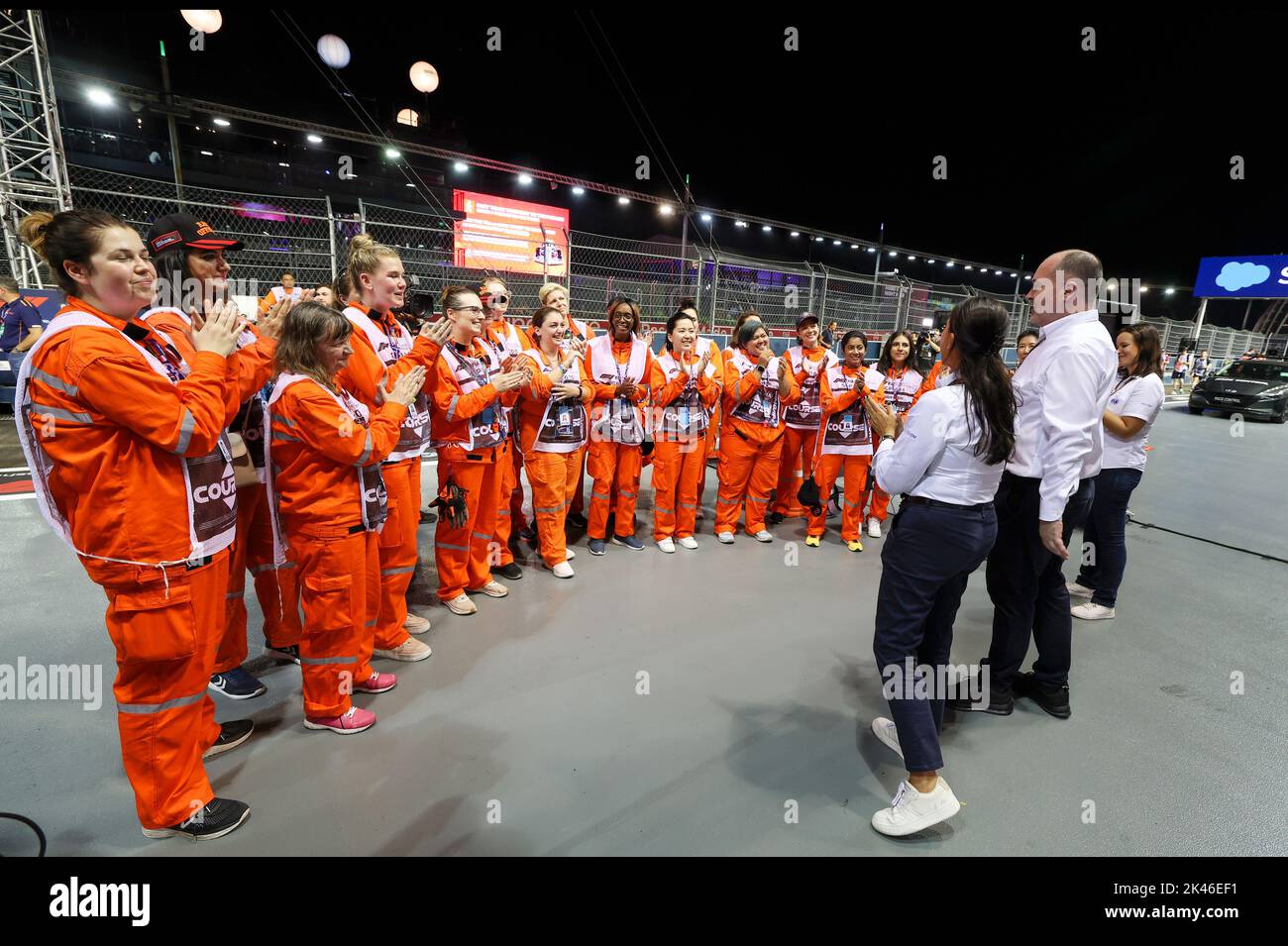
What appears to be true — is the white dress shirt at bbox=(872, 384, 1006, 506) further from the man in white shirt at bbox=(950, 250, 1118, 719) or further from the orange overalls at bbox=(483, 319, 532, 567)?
the orange overalls at bbox=(483, 319, 532, 567)

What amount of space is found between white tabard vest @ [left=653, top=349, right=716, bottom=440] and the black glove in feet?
5.45

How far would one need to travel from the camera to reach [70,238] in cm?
146

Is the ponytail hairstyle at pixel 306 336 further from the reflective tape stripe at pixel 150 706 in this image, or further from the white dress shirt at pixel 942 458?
the white dress shirt at pixel 942 458

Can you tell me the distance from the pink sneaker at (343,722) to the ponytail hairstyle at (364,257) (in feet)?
6.14

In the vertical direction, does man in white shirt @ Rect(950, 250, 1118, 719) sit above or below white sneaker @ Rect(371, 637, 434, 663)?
above

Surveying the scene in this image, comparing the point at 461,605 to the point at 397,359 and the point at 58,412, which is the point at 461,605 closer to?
the point at 397,359

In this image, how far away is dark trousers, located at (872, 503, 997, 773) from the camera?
6.11ft

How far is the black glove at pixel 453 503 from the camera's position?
120 inches

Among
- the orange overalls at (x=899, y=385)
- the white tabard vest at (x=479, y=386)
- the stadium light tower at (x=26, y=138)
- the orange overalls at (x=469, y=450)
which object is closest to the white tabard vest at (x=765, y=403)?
the orange overalls at (x=899, y=385)

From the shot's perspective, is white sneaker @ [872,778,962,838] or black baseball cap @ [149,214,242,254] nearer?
white sneaker @ [872,778,962,838]

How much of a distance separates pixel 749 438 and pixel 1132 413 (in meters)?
2.35

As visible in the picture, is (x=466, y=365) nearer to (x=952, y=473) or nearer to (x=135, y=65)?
(x=952, y=473)

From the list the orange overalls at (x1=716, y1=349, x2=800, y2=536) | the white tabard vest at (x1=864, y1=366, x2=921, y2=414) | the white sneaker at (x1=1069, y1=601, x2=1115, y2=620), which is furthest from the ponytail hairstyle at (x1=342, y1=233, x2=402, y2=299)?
the white sneaker at (x1=1069, y1=601, x2=1115, y2=620)

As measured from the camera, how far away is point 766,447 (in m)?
4.56
